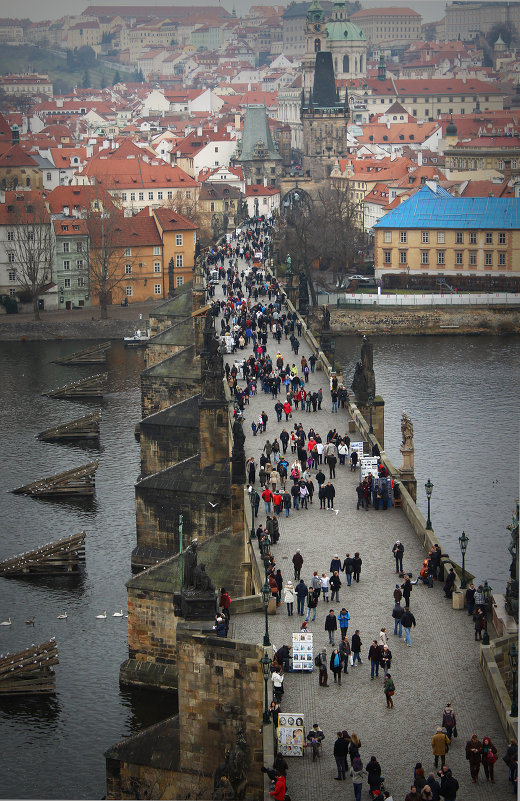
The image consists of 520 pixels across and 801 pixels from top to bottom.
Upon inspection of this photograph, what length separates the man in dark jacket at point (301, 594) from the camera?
90.6 feet

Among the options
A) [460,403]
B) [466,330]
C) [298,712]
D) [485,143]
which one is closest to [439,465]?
[460,403]

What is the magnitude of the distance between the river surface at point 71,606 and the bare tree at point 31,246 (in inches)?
845

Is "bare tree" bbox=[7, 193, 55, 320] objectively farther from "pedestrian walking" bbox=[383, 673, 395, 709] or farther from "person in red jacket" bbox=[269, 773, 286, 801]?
"person in red jacket" bbox=[269, 773, 286, 801]

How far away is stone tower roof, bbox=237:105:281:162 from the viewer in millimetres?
157250

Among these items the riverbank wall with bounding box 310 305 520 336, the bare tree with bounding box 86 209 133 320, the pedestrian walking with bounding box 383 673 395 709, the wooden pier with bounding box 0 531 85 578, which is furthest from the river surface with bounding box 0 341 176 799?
the riverbank wall with bounding box 310 305 520 336

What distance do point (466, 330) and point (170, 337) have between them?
2671 cm

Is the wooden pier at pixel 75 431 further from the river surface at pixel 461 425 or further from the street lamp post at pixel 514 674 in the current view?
the street lamp post at pixel 514 674

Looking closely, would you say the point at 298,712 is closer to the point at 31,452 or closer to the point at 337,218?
the point at 31,452

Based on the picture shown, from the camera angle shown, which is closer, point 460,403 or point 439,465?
point 439,465

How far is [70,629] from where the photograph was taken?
37.4 meters

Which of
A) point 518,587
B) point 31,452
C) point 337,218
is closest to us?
point 518,587

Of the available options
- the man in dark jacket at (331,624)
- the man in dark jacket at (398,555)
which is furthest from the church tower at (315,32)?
the man in dark jacket at (331,624)

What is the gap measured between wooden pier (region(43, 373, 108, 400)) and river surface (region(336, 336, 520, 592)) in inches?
416

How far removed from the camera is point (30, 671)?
113 ft
